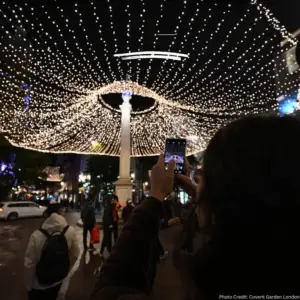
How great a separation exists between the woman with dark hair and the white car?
933 inches

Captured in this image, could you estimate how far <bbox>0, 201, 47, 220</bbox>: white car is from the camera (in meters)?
21.7

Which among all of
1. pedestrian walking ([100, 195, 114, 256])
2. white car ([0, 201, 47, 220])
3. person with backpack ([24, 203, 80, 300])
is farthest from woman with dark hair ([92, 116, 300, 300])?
white car ([0, 201, 47, 220])

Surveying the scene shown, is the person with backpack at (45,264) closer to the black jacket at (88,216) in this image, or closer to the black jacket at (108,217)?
the black jacket at (108,217)

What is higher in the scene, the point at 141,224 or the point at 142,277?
the point at 141,224

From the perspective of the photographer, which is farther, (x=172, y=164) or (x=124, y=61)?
(x=124, y=61)

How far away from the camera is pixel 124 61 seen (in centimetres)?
→ 1019

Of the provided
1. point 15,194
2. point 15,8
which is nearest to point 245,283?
point 15,8

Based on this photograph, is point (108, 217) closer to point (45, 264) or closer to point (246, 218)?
point (45, 264)

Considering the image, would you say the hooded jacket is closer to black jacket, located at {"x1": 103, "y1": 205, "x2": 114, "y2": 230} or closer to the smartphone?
the smartphone

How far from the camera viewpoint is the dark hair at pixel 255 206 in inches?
25.0

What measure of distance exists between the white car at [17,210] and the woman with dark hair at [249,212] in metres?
23.7

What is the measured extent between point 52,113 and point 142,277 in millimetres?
14498

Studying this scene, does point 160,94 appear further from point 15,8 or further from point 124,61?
Answer: point 15,8

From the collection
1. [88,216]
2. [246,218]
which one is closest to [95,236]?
[88,216]
